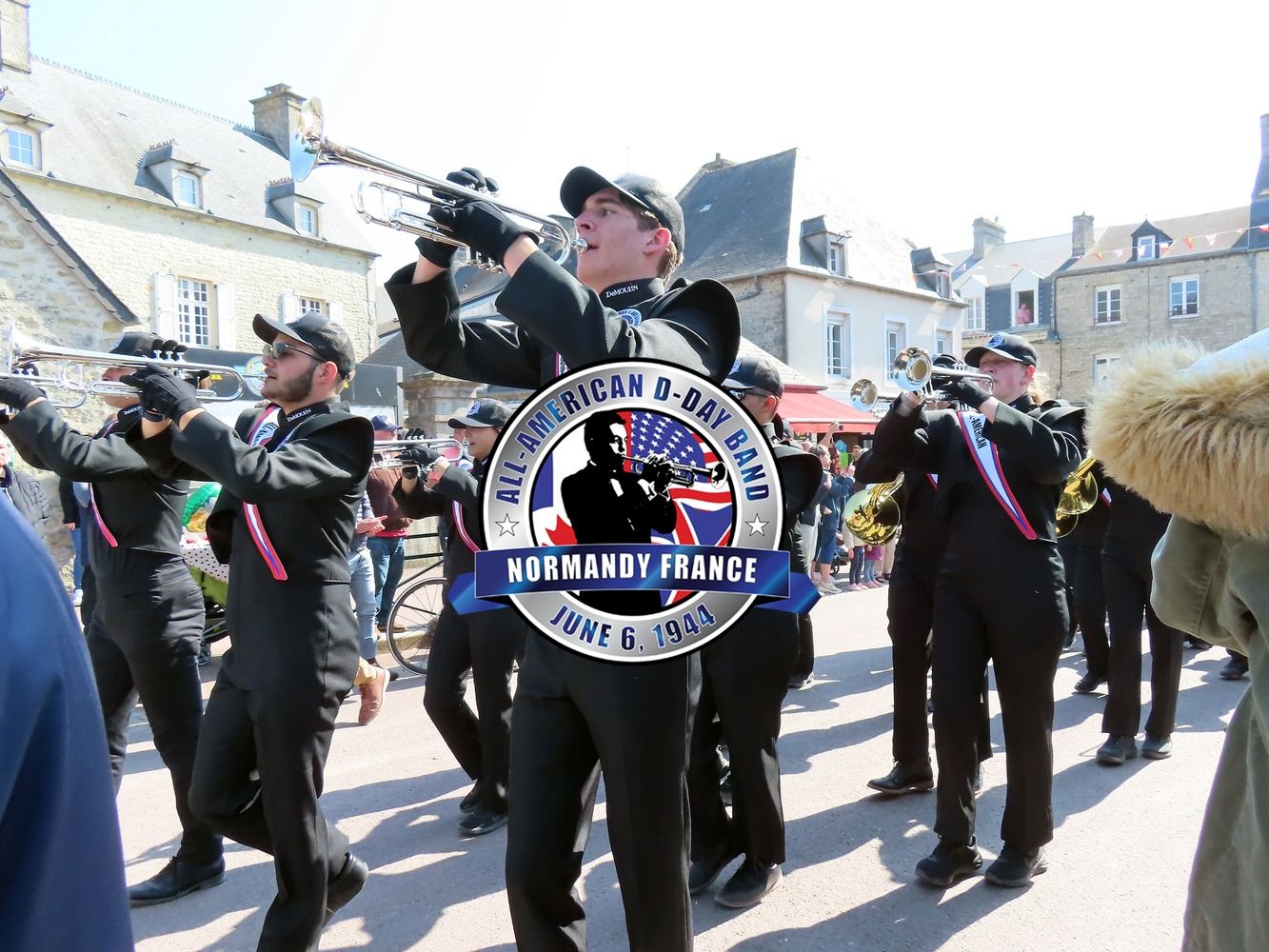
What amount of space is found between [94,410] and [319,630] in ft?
57.2

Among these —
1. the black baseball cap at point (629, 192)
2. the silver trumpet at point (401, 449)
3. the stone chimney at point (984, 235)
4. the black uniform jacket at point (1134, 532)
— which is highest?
the stone chimney at point (984, 235)

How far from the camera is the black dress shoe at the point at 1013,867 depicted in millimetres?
3697

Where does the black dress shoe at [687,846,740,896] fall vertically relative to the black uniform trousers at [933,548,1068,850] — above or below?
below

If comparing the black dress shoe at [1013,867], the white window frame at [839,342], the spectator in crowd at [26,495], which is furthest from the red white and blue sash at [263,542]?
the white window frame at [839,342]

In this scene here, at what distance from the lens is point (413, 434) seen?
5.64 m

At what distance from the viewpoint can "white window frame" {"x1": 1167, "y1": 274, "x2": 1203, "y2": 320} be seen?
33906 millimetres

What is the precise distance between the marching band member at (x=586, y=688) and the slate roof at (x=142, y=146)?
21.7 meters

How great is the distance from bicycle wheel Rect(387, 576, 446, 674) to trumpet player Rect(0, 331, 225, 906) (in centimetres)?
380

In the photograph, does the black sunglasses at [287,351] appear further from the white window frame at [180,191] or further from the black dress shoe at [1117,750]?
the white window frame at [180,191]

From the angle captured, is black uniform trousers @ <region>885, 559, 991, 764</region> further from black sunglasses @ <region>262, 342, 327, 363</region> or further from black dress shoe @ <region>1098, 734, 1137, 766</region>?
black sunglasses @ <region>262, 342, 327, 363</region>

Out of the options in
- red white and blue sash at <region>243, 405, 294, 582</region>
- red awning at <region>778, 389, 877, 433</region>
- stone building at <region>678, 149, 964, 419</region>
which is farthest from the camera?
stone building at <region>678, 149, 964, 419</region>

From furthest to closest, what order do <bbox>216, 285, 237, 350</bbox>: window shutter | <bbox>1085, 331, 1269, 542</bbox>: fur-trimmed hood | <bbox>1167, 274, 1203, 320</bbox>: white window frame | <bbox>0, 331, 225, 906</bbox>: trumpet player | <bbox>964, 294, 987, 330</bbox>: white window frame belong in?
<bbox>964, 294, 987, 330</bbox>: white window frame
<bbox>1167, 274, 1203, 320</bbox>: white window frame
<bbox>216, 285, 237, 350</bbox>: window shutter
<bbox>0, 331, 225, 906</bbox>: trumpet player
<bbox>1085, 331, 1269, 542</bbox>: fur-trimmed hood

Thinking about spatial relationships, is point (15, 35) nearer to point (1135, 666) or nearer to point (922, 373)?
point (922, 373)

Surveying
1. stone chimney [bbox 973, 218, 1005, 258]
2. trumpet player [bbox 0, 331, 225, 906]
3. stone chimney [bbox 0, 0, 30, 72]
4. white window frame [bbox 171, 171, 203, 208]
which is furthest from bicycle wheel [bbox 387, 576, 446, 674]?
stone chimney [bbox 973, 218, 1005, 258]
